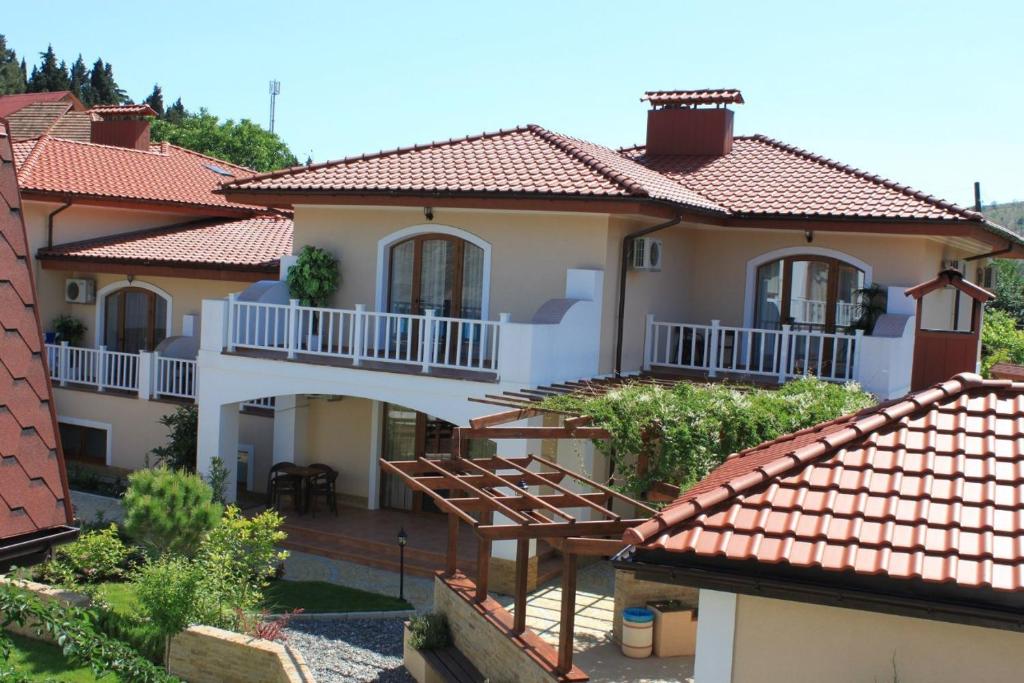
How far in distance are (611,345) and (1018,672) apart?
11298 mm

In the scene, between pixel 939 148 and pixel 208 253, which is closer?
pixel 208 253

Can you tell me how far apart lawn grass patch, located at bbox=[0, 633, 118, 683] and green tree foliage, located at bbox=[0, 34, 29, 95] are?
7393 cm

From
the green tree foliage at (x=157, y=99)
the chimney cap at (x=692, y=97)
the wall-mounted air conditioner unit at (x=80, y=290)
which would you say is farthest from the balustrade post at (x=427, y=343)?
the green tree foliage at (x=157, y=99)

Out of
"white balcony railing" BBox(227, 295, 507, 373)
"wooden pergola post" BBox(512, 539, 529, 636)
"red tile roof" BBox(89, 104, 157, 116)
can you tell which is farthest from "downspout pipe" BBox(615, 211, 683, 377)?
"red tile roof" BBox(89, 104, 157, 116)

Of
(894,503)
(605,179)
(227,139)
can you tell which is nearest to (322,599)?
(605,179)

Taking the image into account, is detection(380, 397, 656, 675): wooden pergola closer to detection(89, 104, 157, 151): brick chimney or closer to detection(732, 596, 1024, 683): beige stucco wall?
detection(732, 596, 1024, 683): beige stucco wall

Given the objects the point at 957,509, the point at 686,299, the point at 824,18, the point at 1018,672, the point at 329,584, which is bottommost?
the point at 329,584

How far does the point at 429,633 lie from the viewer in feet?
42.0

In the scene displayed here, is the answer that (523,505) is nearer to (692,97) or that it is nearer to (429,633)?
(429,633)

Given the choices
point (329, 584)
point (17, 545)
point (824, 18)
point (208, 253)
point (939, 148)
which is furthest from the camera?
point (939, 148)

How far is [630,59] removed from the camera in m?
25.8

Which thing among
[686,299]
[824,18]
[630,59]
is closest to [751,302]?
[686,299]

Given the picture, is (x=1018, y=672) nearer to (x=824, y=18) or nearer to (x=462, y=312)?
(x=462, y=312)

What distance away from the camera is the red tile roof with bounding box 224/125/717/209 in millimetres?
16859
